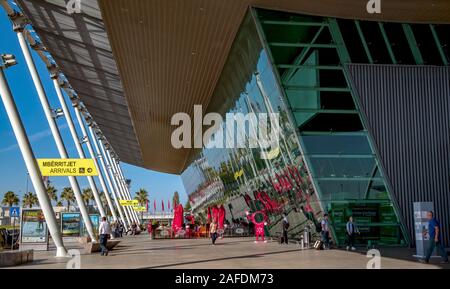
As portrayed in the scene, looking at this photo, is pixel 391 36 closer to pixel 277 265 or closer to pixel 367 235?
pixel 367 235

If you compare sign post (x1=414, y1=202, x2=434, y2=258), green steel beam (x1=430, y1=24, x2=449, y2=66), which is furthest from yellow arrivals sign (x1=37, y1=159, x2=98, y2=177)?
green steel beam (x1=430, y1=24, x2=449, y2=66)

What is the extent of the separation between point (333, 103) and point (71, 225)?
56.4 feet

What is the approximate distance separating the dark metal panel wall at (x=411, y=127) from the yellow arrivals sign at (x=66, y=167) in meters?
10.4

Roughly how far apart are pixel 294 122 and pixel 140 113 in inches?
696

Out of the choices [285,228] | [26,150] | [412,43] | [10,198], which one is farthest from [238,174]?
[10,198]

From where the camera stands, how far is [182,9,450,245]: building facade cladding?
1978 centimetres

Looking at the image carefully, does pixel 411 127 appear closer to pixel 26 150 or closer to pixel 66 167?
pixel 66 167

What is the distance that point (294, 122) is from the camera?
779 inches

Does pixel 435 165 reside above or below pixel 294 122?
below

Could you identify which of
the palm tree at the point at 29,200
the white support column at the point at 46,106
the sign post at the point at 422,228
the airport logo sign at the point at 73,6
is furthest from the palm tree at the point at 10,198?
the sign post at the point at 422,228

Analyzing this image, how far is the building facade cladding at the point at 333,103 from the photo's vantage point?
64.9ft

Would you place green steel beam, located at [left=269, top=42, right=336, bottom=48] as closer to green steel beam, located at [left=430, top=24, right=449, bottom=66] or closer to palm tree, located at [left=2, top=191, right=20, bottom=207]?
green steel beam, located at [left=430, top=24, right=449, bottom=66]

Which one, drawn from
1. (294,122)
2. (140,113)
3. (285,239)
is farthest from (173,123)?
(294,122)

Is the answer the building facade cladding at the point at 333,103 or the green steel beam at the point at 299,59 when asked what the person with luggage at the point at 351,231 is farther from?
the green steel beam at the point at 299,59
